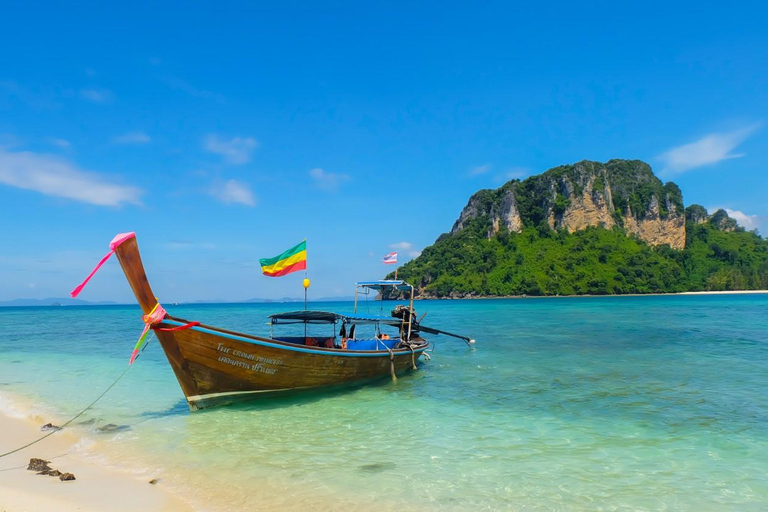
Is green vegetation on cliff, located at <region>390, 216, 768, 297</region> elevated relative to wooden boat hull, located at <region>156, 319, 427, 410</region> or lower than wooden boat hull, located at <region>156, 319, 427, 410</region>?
elevated

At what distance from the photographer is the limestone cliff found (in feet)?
420

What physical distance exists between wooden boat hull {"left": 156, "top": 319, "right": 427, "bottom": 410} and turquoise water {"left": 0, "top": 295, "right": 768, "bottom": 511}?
0.49 m

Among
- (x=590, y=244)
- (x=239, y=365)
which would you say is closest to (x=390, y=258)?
(x=239, y=365)

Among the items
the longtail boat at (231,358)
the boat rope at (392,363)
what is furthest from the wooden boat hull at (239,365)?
the boat rope at (392,363)

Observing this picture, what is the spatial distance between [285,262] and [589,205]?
132 metres

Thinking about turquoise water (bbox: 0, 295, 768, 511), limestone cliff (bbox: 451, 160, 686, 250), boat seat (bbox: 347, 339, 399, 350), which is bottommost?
turquoise water (bbox: 0, 295, 768, 511)

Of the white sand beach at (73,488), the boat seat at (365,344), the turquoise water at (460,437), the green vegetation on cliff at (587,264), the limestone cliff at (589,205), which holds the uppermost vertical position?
the limestone cliff at (589,205)

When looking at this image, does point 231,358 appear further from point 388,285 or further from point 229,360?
point 388,285

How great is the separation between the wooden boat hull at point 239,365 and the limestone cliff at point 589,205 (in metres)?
126

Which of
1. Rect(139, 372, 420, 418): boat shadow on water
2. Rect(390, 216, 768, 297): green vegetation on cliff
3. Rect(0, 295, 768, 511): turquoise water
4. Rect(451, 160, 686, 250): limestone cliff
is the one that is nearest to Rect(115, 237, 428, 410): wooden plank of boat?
Rect(139, 372, 420, 418): boat shadow on water

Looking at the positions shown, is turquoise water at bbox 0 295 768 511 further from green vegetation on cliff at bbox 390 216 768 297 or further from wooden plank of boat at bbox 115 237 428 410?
green vegetation on cliff at bbox 390 216 768 297

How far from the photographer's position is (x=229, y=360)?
10586mm

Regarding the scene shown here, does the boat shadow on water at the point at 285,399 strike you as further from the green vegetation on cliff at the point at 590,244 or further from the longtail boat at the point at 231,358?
the green vegetation on cliff at the point at 590,244

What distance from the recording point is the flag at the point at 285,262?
1184cm
